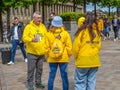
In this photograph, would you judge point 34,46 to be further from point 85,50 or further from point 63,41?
point 85,50

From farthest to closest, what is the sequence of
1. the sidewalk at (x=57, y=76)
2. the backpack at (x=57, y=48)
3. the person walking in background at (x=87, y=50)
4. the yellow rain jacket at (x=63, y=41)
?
1. the sidewalk at (x=57, y=76)
2. the yellow rain jacket at (x=63, y=41)
3. the backpack at (x=57, y=48)
4. the person walking in background at (x=87, y=50)

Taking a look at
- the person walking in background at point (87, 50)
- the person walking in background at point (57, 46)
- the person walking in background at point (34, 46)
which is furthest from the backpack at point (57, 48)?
the person walking in background at point (34, 46)

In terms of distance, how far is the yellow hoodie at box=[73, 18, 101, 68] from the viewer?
24.8 feet

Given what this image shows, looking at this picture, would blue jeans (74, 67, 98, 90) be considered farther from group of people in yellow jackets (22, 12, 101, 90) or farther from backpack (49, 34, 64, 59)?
backpack (49, 34, 64, 59)

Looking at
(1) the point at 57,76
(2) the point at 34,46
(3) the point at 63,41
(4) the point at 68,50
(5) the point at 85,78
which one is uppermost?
(3) the point at 63,41

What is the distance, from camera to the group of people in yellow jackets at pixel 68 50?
7566 mm

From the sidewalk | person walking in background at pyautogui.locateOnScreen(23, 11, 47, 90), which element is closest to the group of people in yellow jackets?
person walking in background at pyautogui.locateOnScreen(23, 11, 47, 90)

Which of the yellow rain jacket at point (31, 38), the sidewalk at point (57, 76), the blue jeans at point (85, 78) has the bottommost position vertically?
the sidewalk at point (57, 76)

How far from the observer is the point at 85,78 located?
7758 millimetres

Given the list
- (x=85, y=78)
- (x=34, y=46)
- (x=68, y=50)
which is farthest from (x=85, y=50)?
(x=34, y=46)

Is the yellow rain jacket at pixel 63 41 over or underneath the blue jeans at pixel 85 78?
over

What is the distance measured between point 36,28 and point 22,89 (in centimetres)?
148

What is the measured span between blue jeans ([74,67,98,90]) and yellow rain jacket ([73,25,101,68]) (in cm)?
11

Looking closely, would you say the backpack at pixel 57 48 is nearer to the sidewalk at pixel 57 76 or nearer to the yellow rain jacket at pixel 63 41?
the yellow rain jacket at pixel 63 41
